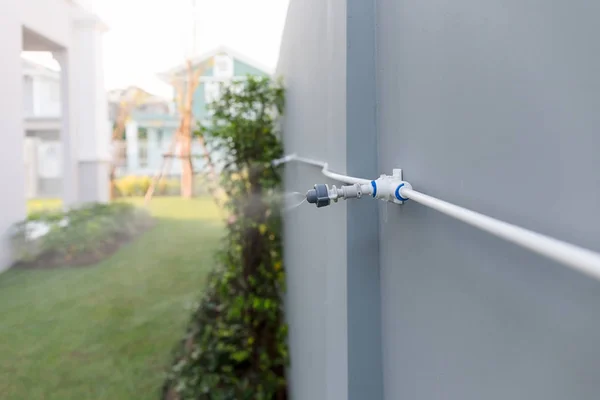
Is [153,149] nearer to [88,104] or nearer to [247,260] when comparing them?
[88,104]

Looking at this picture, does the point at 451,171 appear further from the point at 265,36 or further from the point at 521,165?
the point at 265,36

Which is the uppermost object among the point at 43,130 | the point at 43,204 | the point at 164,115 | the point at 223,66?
the point at 223,66

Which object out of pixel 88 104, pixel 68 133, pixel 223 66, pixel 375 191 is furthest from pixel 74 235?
pixel 223 66

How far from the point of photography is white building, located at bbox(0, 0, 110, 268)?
3783mm

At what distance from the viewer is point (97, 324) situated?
3.62 meters

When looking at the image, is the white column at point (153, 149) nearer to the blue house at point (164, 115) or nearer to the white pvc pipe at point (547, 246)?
the blue house at point (164, 115)

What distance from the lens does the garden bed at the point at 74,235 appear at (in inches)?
158

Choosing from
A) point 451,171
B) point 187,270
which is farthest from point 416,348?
point 187,270

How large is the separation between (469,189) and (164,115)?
10.9 meters

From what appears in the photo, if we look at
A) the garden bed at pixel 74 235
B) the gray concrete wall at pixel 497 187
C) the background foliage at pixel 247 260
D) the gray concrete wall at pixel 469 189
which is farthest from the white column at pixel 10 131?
the gray concrete wall at pixel 497 187

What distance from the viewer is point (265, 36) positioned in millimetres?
5039

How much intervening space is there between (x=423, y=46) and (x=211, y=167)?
2603mm

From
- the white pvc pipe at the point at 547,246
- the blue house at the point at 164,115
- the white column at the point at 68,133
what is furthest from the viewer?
the blue house at the point at 164,115

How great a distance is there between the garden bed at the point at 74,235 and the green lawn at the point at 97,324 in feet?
0.41
